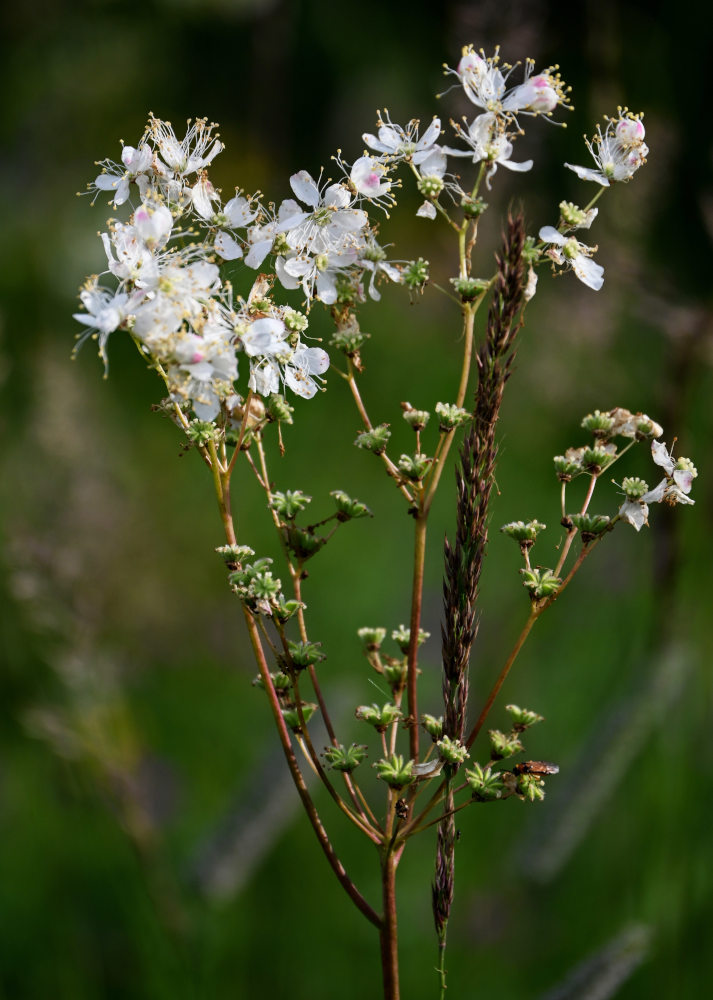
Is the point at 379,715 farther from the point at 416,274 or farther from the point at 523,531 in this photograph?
the point at 416,274

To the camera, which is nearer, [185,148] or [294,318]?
[294,318]

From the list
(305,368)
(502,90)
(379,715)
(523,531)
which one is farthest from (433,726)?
(502,90)

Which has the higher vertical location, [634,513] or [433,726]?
[634,513]

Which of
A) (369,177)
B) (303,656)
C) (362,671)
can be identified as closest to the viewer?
(303,656)

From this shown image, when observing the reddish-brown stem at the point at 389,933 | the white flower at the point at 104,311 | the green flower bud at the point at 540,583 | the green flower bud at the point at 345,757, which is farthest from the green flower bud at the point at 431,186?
the reddish-brown stem at the point at 389,933

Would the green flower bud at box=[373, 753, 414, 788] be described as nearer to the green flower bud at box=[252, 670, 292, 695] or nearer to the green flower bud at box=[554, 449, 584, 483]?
the green flower bud at box=[252, 670, 292, 695]

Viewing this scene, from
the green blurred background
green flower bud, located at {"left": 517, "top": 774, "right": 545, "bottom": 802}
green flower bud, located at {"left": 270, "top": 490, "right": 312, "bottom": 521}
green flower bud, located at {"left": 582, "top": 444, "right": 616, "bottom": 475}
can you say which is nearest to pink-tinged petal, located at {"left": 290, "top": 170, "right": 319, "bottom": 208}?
green flower bud, located at {"left": 270, "top": 490, "right": 312, "bottom": 521}

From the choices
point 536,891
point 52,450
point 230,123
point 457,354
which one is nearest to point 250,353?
point 536,891

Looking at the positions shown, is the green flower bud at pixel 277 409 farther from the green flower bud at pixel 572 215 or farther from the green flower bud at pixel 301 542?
the green flower bud at pixel 572 215
